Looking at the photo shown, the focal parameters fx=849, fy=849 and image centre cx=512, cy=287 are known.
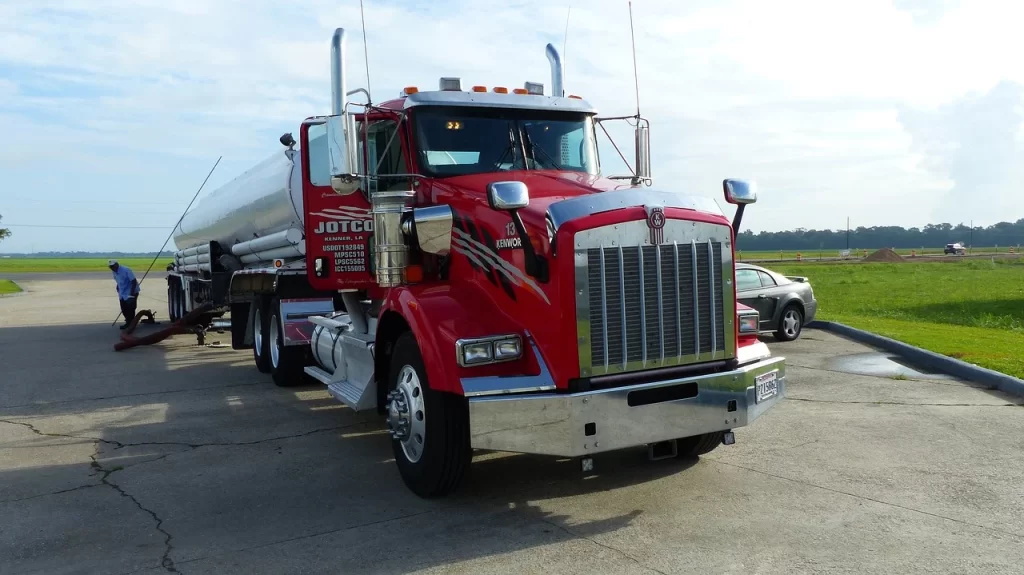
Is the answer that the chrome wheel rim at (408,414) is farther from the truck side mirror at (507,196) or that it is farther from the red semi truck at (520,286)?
the truck side mirror at (507,196)

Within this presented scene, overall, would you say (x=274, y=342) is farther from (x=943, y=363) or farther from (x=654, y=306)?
(x=943, y=363)

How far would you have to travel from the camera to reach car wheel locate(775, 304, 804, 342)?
45.9 ft

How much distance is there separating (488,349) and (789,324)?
1016 cm

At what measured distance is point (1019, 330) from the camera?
1558cm

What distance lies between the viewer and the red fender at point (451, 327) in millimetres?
5121

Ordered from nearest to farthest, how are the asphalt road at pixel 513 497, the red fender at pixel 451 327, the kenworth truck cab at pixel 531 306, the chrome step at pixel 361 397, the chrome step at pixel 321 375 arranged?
the asphalt road at pixel 513 497 → the kenworth truck cab at pixel 531 306 → the red fender at pixel 451 327 → the chrome step at pixel 361 397 → the chrome step at pixel 321 375

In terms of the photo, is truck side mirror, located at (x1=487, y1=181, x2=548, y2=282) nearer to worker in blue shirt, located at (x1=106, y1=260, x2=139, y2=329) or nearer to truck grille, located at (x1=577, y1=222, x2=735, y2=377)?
truck grille, located at (x1=577, y1=222, x2=735, y2=377)

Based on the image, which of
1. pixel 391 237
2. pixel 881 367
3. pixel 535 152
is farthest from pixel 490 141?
pixel 881 367

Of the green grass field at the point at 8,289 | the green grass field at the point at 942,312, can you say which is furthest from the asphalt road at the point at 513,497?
the green grass field at the point at 8,289

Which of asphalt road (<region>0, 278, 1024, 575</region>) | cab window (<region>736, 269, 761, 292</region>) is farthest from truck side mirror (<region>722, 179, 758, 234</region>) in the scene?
cab window (<region>736, 269, 761, 292</region>)

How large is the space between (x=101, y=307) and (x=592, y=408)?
79.4 feet

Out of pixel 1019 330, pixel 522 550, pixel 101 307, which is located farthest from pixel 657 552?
pixel 101 307

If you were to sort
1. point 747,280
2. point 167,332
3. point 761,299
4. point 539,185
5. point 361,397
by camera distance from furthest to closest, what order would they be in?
point 167,332 < point 747,280 < point 761,299 < point 361,397 < point 539,185

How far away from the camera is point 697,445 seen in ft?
20.8
